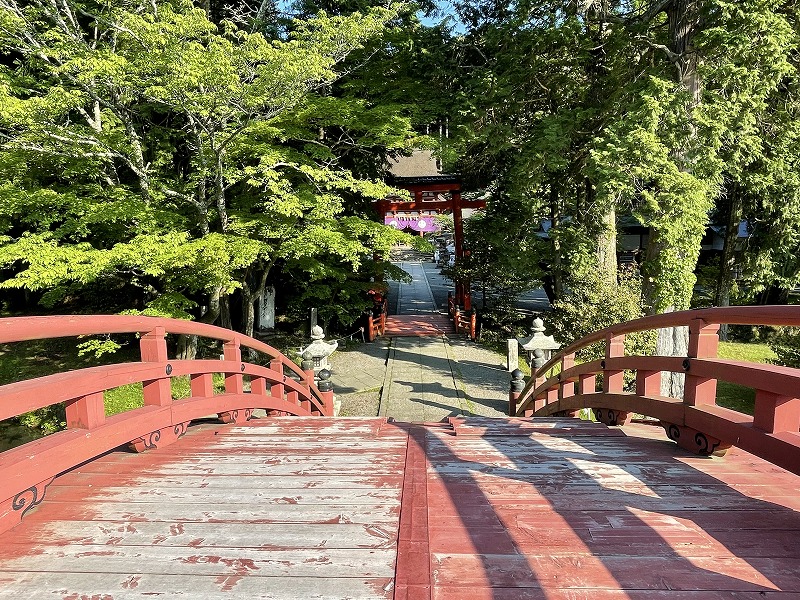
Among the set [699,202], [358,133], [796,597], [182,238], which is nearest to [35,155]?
[182,238]

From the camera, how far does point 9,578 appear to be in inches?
66.2

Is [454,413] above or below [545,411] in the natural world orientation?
below

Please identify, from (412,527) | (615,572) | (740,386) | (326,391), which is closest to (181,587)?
(412,527)

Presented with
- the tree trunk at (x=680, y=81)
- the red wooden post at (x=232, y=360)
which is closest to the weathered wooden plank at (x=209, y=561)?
the red wooden post at (x=232, y=360)

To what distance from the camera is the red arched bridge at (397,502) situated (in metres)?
1.68

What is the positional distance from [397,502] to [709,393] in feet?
7.08

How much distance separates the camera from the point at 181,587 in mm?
1635

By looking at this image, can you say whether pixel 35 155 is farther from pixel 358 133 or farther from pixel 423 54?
pixel 423 54

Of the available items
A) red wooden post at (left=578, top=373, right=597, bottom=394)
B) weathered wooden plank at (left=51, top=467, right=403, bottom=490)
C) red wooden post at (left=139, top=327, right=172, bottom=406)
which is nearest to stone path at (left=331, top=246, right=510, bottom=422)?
red wooden post at (left=578, top=373, right=597, bottom=394)

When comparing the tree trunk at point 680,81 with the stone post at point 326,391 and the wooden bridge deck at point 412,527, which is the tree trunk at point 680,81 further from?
the wooden bridge deck at point 412,527

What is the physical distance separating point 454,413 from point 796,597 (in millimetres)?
7892

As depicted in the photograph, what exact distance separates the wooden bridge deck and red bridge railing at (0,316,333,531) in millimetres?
161

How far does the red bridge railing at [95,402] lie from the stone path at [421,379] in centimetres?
565

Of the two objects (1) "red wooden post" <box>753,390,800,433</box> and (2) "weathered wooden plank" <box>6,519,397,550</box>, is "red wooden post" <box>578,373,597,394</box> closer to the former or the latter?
(1) "red wooden post" <box>753,390,800,433</box>
